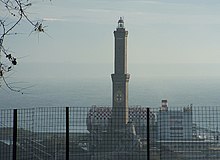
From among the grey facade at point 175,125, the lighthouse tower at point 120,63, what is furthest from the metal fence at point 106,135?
the lighthouse tower at point 120,63

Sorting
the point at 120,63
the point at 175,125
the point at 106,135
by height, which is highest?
the point at 120,63

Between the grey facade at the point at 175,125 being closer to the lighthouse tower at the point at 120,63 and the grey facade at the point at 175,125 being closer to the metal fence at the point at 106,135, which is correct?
the metal fence at the point at 106,135

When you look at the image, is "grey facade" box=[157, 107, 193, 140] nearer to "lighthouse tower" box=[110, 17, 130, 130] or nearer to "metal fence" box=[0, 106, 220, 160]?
"metal fence" box=[0, 106, 220, 160]

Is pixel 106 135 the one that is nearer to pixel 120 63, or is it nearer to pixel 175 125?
pixel 175 125

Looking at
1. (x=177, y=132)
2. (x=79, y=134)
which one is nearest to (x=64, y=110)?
(x=79, y=134)

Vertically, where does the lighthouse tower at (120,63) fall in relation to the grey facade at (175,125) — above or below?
above

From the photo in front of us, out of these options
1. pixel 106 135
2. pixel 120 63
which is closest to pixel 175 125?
pixel 106 135

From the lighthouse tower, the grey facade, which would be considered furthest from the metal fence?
the lighthouse tower

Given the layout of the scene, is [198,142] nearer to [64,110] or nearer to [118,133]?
[118,133]
